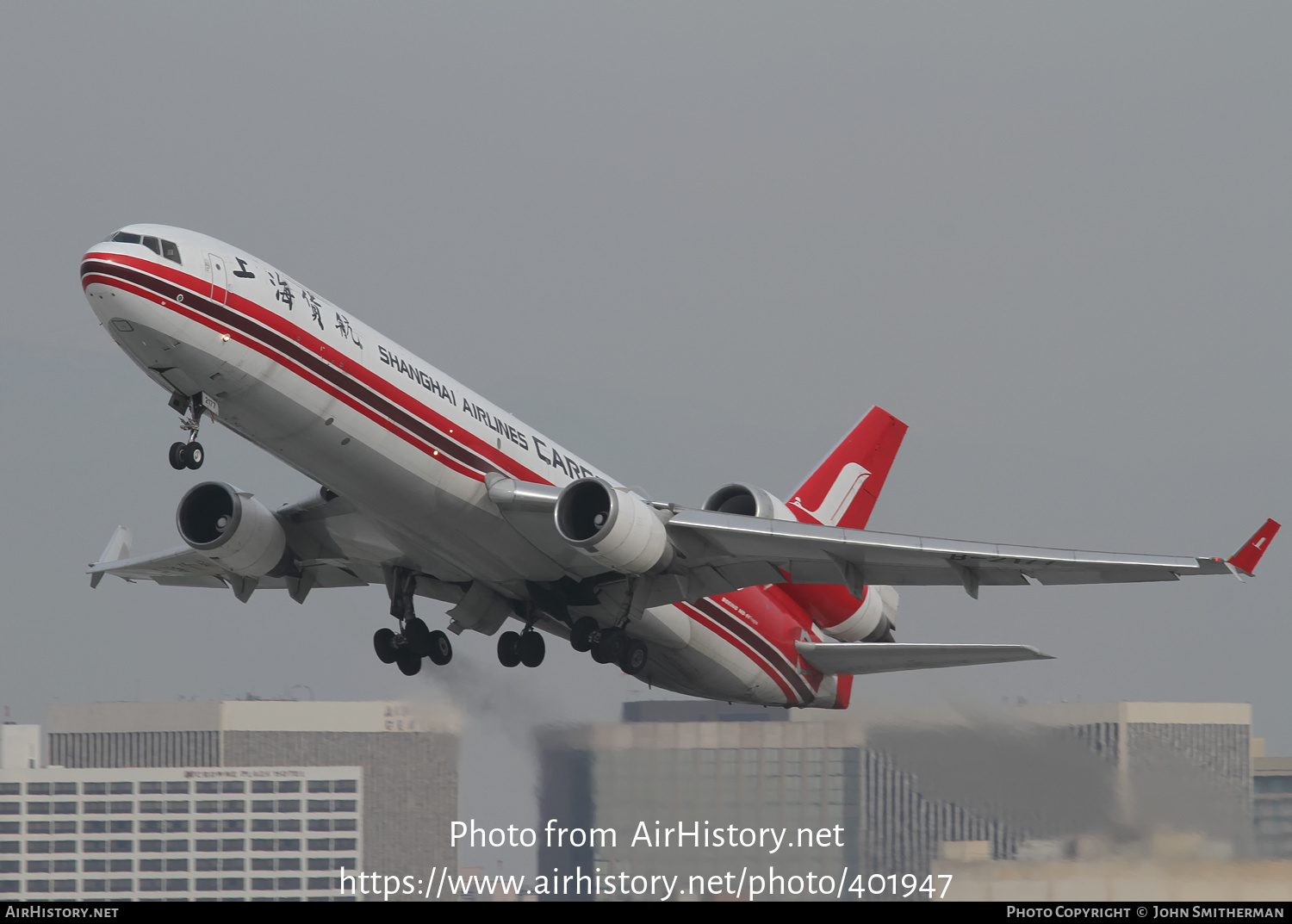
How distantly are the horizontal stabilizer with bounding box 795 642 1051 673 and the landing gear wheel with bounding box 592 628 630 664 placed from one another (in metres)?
4.18

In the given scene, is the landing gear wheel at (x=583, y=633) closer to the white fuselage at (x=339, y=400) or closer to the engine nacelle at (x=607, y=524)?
the white fuselage at (x=339, y=400)

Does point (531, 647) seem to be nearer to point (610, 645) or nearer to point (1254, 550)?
point (610, 645)

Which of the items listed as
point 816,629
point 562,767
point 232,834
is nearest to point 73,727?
point 232,834

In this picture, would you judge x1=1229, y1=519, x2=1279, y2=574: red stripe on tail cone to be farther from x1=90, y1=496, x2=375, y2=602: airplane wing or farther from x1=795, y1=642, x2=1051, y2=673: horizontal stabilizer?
x1=90, y1=496, x2=375, y2=602: airplane wing

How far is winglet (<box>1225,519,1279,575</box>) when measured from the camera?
20.7 m

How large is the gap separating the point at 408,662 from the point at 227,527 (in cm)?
379

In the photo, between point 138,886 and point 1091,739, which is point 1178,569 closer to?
point 1091,739

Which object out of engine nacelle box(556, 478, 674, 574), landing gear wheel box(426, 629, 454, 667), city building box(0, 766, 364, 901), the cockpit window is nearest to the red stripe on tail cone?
engine nacelle box(556, 478, 674, 574)

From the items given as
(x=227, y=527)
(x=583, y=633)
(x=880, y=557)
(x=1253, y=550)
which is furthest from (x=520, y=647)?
(x=1253, y=550)

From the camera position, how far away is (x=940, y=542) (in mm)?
22984

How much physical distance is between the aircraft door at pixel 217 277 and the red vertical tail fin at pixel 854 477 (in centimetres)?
1222

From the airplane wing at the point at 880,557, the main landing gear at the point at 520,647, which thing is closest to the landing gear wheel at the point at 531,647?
the main landing gear at the point at 520,647

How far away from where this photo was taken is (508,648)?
26.0m
